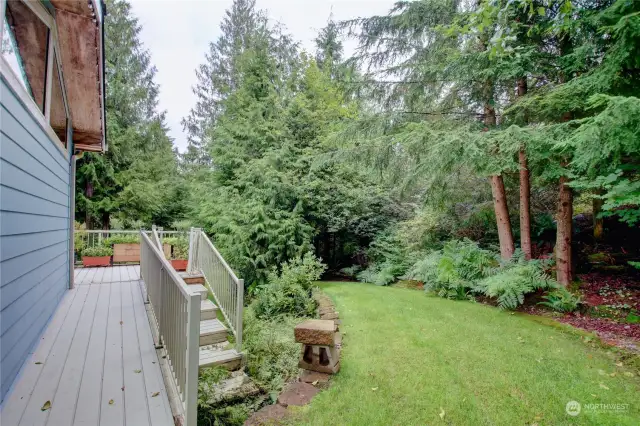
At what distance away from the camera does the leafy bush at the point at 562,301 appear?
491cm

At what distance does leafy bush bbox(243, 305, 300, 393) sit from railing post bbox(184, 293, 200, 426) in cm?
179

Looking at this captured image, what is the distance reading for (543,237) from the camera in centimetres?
742

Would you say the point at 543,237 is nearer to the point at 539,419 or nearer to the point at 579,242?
the point at 579,242

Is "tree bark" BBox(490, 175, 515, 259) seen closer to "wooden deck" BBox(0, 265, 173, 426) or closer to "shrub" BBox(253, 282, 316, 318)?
"shrub" BBox(253, 282, 316, 318)

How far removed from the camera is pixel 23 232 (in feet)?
8.89

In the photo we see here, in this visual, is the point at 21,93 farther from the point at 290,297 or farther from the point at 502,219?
the point at 502,219

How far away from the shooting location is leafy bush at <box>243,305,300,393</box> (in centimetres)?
397

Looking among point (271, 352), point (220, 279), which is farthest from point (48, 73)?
point (271, 352)

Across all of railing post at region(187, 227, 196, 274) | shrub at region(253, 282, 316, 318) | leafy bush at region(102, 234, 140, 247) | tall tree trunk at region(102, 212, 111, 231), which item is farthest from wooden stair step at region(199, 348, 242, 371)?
tall tree trunk at region(102, 212, 111, 231)

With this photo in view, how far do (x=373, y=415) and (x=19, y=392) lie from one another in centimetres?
290

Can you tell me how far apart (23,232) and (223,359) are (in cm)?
265

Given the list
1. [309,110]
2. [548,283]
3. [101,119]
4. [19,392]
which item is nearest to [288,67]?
[309,110]

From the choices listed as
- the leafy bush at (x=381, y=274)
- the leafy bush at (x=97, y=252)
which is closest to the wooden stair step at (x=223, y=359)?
the leafy bush at (x=381, y=274)

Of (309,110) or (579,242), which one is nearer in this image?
(579,242)
